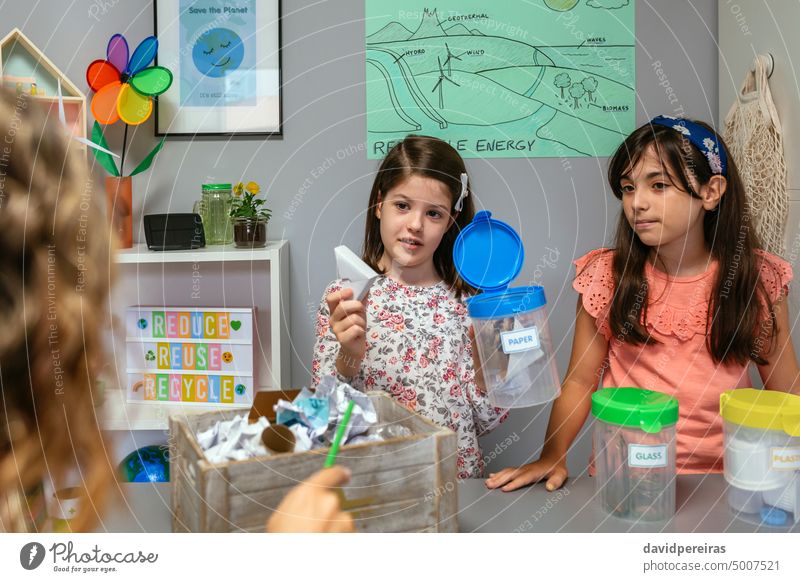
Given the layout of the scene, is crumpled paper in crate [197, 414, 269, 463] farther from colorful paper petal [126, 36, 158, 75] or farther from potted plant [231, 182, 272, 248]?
colorful paper petal [126, 36, 158, 75]

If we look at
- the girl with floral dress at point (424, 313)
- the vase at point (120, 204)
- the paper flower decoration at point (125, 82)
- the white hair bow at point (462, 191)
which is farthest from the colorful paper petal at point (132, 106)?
the white hair bow at point (462, 191)

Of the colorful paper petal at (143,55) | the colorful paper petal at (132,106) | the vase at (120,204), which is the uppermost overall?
the colorful paper petal at (143,55)

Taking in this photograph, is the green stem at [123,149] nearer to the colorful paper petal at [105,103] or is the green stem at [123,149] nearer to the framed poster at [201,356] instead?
the colorful paper petal at [105,103]

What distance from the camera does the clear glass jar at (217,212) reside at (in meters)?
1.20

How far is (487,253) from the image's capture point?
730 mm

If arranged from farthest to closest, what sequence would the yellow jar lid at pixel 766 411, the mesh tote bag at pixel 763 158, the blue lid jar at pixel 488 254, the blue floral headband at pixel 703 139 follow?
the mesh tote bag at pixel 763 158, the blue floral headband at pixel 703 139, the blue lid jar at pixel 488 254, the yellow jar lid at pixel 766 411

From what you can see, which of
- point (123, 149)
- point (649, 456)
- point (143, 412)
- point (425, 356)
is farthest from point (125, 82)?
point (649, 456)

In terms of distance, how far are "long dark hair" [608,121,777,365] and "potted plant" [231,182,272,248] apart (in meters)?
0.56

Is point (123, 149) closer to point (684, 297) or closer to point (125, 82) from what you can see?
point (125, 82)

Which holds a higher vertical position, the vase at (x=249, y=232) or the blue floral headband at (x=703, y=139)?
the blue floral headband at (x=703, y=139)

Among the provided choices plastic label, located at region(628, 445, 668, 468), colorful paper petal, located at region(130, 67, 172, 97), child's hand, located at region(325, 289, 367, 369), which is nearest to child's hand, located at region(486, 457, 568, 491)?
plastic label, located at region(628, 445, 668, 468)

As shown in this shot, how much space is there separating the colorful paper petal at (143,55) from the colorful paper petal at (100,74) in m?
0.03
